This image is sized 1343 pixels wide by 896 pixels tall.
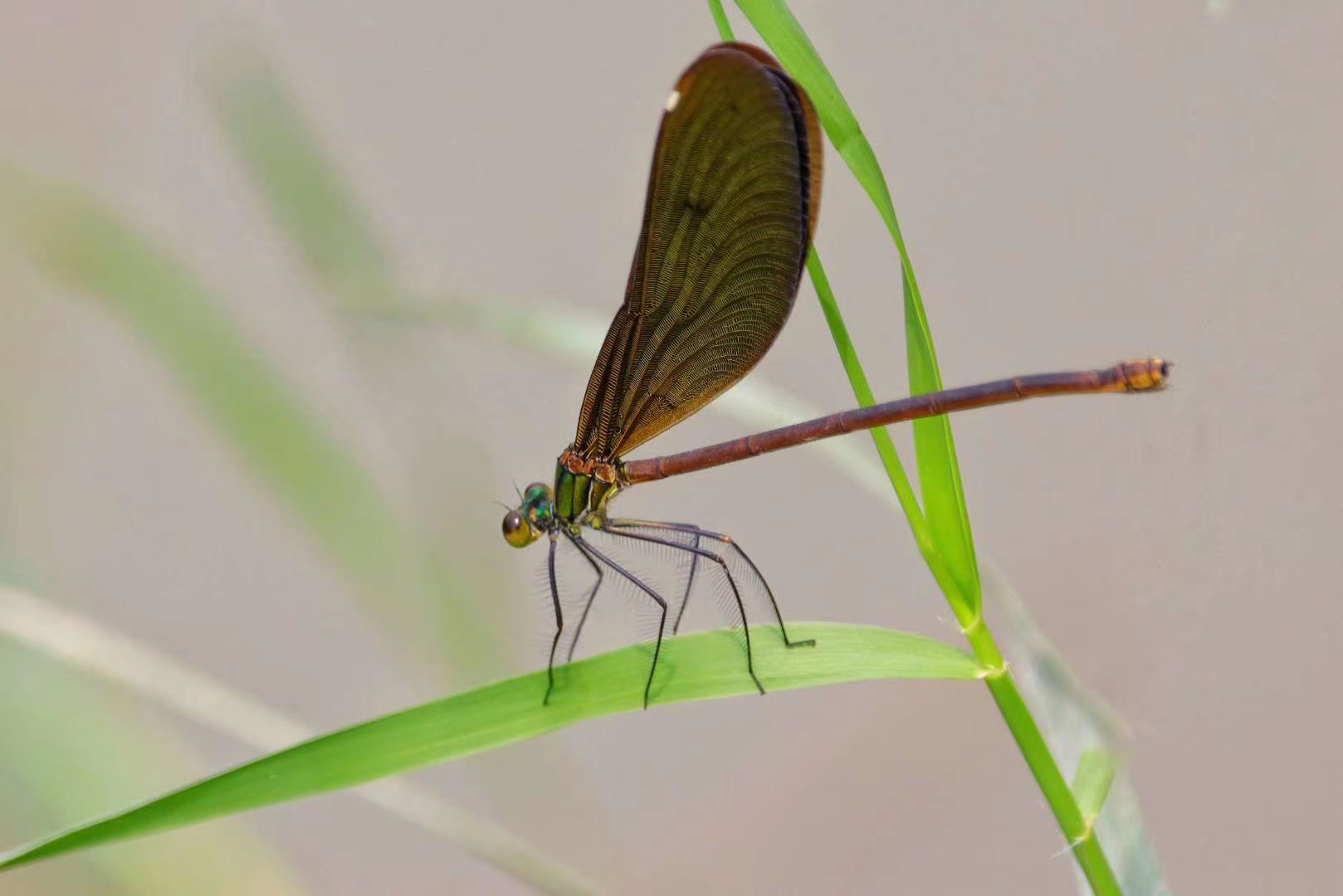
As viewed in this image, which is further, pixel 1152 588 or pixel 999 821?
pixel 999 821

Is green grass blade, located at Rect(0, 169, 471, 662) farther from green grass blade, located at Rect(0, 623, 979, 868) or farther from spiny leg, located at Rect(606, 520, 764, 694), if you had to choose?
green grass blade, located at Rect(0, 623, 979, 868)

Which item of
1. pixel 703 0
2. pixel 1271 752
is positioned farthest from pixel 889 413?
pixel 703 0

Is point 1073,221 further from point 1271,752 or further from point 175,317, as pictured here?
point 175,317

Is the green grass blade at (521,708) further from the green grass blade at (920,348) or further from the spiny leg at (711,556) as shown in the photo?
the green grass blade at (920,348)

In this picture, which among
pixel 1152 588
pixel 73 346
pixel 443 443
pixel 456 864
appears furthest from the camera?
pixel 73 346

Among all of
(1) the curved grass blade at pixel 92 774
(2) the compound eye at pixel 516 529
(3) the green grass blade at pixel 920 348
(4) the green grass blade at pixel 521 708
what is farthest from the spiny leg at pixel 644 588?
(1) the curved grass blade at pixel 92 774

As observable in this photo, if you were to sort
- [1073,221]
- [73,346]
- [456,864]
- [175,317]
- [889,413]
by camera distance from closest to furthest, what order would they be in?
[889,413] < [175,317] < [1073,221] < [456,864] < [73,346]
